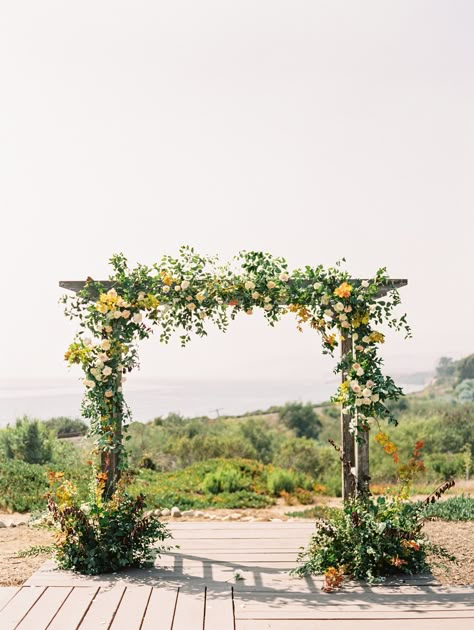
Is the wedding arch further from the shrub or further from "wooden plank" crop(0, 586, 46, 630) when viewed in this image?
"wooden plank" crop(0, 586, 46, 630)

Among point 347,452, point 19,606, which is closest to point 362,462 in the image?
point 347,452

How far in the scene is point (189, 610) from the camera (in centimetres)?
410

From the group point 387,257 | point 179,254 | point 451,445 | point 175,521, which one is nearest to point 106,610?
point 179,254

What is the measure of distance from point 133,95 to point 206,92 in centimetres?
90

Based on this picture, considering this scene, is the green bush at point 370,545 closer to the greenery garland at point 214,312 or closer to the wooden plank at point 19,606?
the greenery garland at point 214,312

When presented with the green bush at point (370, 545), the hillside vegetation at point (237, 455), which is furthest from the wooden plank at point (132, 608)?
the hillside vegetation at point (237, 455)

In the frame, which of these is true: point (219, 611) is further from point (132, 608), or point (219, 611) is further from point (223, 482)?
point (223, 482)

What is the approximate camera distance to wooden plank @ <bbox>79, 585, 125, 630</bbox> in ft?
12.6

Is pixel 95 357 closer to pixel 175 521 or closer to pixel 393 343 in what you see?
pixel 175 521

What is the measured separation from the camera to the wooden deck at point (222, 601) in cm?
388

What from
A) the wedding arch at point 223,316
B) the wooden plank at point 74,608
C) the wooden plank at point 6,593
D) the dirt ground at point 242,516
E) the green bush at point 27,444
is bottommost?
the dirt ground at point 242,516

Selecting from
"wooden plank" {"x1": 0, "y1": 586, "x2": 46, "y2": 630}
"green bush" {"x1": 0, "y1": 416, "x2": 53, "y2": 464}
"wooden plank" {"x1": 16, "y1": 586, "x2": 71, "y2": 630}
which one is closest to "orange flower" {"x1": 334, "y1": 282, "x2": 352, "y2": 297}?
"wooden plank" {"x1": 16, "y1": 586, "x2": 71, "y2": 630}

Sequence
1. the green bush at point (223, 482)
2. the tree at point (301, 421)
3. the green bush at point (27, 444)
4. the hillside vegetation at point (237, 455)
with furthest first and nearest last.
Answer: the tree at point (301, 421)
the green bush at point (27, 444)
the green bush at point (223, 482)
the hillside vegetation at point (237, 455)

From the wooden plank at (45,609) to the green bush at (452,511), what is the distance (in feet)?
12.9
